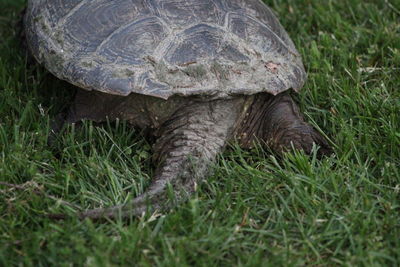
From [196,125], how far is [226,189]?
0.40m

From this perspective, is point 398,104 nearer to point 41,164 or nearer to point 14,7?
point 41,164

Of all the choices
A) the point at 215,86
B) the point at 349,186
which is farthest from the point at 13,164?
the point at 349,186

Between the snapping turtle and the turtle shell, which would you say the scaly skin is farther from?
the turtle shell

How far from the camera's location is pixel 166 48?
9.37 ft

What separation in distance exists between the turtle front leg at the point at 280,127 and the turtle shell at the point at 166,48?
0.45 feet

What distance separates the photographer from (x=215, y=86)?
2.79 metres

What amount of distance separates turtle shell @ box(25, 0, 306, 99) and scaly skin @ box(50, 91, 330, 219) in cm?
14

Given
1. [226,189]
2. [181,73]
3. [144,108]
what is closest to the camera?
[226,189]

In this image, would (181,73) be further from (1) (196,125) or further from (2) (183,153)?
(2) (183,153)

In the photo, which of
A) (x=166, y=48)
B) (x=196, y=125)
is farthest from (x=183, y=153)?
(x=166, y=48)

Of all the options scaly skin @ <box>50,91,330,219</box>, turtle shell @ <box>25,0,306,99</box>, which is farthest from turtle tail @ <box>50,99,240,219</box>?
turtle shell @ <box>25,0,306,99</box>

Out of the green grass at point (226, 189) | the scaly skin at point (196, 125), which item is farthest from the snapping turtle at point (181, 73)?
the green grass at point (226, 189)

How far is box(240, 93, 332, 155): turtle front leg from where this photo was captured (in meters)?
2.96

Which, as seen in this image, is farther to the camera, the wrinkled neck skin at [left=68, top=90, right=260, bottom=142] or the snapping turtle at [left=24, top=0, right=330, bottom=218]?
the wrinkled neck skin at [left=68, top=90, right=260, bottom=142]
